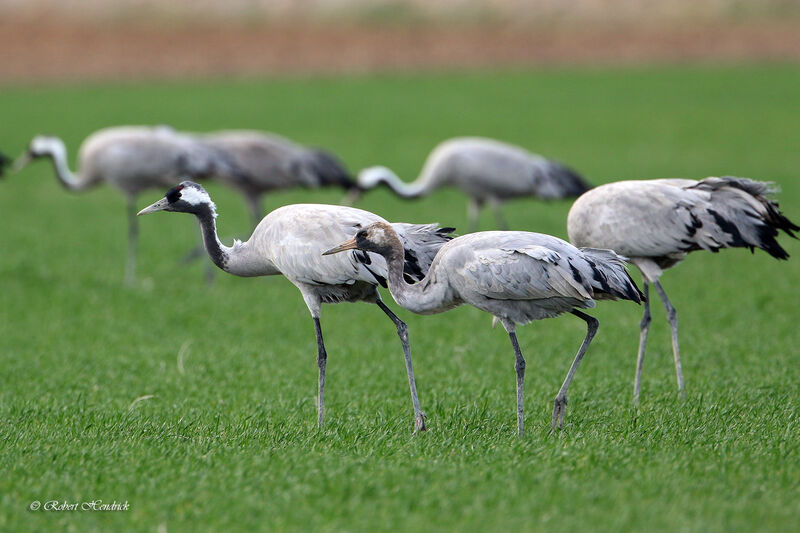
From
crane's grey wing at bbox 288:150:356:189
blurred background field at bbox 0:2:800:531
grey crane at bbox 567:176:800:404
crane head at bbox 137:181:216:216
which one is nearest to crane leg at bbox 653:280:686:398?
grey crane at bbox 567:176:800:404

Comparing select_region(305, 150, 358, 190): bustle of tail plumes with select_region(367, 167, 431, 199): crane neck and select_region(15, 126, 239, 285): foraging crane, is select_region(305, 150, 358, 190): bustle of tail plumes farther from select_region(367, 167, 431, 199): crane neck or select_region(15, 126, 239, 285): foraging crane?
select_region(15, 126, 239, 285): foraging crane

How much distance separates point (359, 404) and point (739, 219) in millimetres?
2885

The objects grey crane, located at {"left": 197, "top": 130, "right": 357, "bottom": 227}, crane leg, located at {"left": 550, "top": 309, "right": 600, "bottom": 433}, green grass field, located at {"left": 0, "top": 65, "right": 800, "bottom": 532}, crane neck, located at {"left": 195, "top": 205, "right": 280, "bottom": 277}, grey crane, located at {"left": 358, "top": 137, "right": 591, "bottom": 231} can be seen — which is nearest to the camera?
green grass field, located at {"left": 0, "top": 65, "right": 800, "bottom": 532}

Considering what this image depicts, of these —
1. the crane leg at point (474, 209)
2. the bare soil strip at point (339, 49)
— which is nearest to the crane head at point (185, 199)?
the crane leg at point (474, 209)

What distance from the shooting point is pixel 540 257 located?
5676 mm

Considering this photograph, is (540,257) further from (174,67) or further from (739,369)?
(174,67)

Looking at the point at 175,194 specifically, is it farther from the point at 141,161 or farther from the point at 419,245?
the point at 141,161

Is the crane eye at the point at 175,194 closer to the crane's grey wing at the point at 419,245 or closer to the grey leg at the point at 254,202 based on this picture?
the crane's grey wing at the point at 419,245

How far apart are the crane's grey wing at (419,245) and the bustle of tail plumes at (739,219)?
1814 millimetres

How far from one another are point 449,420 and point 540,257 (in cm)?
147

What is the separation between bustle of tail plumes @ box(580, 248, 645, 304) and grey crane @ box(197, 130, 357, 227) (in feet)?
24.5

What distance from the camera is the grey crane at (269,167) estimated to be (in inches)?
520

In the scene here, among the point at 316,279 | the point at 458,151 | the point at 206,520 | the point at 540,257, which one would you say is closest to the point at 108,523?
the point at 206,520

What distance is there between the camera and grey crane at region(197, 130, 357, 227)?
43.3 feet
